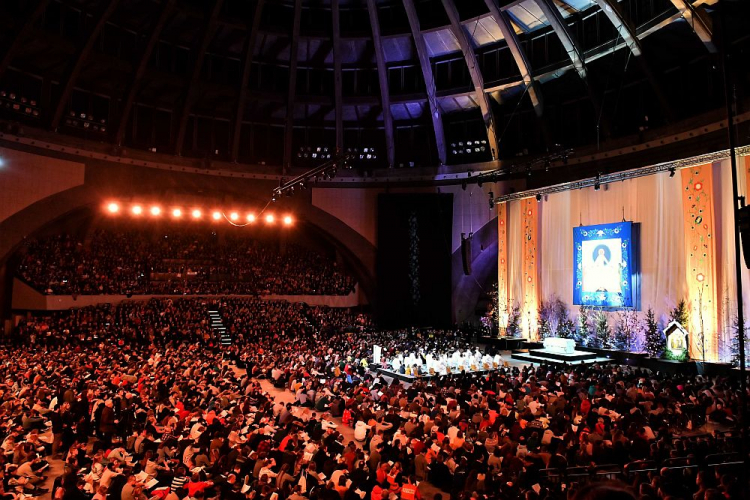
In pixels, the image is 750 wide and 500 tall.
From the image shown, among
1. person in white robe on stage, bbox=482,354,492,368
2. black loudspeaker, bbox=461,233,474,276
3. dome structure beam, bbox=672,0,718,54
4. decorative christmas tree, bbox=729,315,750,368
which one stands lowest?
person in white robe on stage, bbox=482,354,492,368

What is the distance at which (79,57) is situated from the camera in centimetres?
2178

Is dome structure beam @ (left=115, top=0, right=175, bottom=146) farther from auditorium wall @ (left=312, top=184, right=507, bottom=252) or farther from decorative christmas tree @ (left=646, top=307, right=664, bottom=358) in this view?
decorative christmas tree @ (left=646, top=307, right=664, bottom=358)

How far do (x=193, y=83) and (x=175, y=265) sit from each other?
32.4 feet

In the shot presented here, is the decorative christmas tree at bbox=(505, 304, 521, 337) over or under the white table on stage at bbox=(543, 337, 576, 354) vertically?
over

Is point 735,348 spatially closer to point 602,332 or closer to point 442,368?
point 602,332

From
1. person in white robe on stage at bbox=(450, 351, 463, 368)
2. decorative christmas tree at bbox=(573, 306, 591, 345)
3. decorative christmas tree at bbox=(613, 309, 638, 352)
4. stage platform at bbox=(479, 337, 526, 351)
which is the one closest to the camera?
person in white robe on stage at bbox=(450, 351, 463, 368)

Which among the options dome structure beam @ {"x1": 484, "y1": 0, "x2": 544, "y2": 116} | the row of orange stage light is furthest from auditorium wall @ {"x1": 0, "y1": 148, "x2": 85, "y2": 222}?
dome structure beam @ {"x1": 484, "y1": 0, "x2": 544, "y2": 116}

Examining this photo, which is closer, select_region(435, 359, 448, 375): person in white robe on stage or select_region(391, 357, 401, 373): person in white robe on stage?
select_region(435, 359, 448, 375): person in white robe on stage

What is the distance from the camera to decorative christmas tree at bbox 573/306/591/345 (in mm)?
22922

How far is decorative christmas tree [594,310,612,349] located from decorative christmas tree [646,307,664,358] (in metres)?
1.74

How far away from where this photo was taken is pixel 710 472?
26.6ft

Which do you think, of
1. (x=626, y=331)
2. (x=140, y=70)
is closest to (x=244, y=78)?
(x=140, y=70)

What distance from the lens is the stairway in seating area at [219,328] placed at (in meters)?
24.8

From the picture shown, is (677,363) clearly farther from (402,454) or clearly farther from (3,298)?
(3,298)
